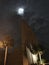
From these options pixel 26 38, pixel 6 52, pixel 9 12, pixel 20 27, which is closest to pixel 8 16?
pixel 9 12

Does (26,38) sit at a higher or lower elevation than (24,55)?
higher

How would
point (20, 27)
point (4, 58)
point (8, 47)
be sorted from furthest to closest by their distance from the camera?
point (20, 27), point (8, 47), point (4, 58)

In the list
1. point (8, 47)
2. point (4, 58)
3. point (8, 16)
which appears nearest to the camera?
point (4, 58)

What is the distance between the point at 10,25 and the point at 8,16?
136cm

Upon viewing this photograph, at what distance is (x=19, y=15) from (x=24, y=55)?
5.39 m

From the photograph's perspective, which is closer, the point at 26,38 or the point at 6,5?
the point at 26,38

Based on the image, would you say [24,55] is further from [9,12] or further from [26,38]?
[9,12]

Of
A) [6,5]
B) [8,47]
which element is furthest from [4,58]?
[6,5]

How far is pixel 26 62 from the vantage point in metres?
14.2

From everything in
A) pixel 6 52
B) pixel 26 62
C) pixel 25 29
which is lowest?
pixel 26 62

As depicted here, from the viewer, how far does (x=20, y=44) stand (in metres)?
A: 15.5

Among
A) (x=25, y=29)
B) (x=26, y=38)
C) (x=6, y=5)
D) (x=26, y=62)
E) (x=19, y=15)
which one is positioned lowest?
(x=26, y=62)

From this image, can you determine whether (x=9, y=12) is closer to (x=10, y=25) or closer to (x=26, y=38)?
(x=10, y=25)

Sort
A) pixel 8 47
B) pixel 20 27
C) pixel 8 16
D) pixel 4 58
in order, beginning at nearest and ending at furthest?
pixel 4 58 → pixel 8 47 → pixel 20 27 → pixel 8 16
